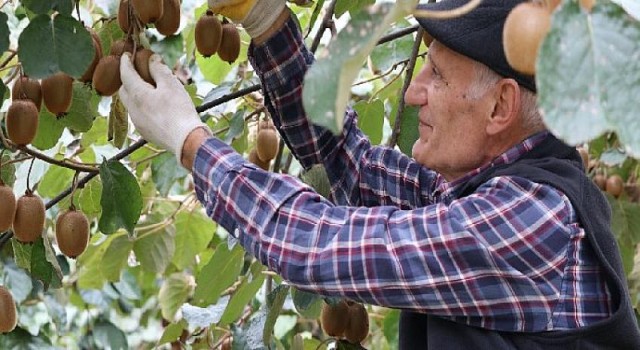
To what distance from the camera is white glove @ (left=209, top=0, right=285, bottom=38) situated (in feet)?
4.97

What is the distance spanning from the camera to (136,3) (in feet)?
4.59

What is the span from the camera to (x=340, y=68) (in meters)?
0.78

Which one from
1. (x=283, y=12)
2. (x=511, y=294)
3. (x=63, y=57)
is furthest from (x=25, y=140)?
(x=511, y=294)

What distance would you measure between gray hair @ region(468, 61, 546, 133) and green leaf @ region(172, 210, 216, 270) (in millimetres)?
1228

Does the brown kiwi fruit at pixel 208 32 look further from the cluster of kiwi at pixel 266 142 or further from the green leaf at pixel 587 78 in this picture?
the green leaf at pixel 587 78

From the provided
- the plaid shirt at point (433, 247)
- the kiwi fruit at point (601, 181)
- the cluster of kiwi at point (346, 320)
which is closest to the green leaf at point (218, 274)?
the cluster of kiwi at point (346, 320)

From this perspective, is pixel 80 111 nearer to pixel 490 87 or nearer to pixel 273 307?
pixel 273 307

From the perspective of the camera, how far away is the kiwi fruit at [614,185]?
9.34 ft

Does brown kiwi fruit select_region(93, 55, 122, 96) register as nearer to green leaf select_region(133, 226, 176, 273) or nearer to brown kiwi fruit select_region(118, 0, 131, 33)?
brown kiwi fruit select_region(118, 0, 131, 33)

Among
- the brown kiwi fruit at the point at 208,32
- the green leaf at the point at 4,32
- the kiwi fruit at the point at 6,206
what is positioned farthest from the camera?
the brown kiwi fruit at the point at 208,32

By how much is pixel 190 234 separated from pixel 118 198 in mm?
994

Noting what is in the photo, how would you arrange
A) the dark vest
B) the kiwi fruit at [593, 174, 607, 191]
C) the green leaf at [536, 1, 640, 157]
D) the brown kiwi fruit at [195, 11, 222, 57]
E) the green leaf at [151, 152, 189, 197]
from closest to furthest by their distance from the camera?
the green leaf at [536, 1, 640, 157] → the dark vest → the brown kiwi fruit at [195, 11, 222, 57] → the green leaf at [151, 152, 189, 197] → the kiwi fruit at [593, 174, 607, 191]

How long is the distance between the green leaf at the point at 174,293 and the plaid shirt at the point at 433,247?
1.35 meters

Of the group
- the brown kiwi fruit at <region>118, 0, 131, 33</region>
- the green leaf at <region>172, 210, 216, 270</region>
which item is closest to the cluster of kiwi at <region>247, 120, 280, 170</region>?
the brown kiwi fruit at <region>118, 0, 131, 33</region>
